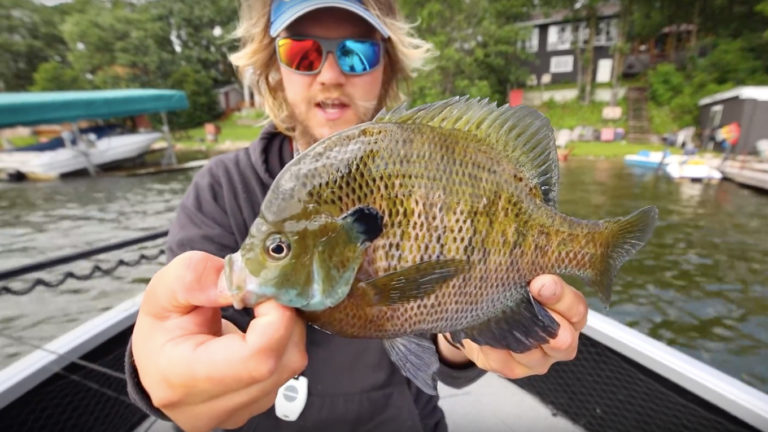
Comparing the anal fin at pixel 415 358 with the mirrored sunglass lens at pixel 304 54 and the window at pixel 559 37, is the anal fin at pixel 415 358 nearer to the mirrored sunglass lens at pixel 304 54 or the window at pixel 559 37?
the mirrored sunglass lens at pixel 304 54

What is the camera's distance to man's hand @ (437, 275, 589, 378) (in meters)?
1.16

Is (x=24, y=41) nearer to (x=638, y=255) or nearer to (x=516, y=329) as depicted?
(x=638, y=255)

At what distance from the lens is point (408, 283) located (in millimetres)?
987

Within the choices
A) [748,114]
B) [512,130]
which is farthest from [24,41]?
[748,114]

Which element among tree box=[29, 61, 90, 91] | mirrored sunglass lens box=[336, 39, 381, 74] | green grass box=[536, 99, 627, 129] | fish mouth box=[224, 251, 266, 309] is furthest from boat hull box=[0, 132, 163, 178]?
green grass box=[536, 99, 627, 129]

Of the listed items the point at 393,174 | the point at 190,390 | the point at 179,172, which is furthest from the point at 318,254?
the point at 179,172

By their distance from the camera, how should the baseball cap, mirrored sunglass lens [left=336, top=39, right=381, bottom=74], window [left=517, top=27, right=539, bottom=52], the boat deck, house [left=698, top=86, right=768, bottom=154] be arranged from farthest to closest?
window [left=517, top=27, right=539, bottom=52], house [left=698, top=86, right=768, bottom=154], the boat deck, mirrored sunglass lens [left=336, top=39, right=381, bottom=74], the baseball cap

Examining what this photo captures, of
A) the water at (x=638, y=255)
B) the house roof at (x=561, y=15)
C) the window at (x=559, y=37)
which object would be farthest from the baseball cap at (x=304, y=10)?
the window at (x=559, y=37)

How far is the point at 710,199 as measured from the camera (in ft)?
39.3

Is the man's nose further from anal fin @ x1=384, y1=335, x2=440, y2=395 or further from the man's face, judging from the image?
anal fin @ x1=384, y1=335, x2=440, y2=395

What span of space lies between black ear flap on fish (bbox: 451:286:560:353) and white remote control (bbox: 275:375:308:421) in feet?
2.78

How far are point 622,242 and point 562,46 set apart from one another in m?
33.4

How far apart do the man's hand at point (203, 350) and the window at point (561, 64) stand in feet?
111

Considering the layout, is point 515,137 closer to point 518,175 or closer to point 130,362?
point 518,175
